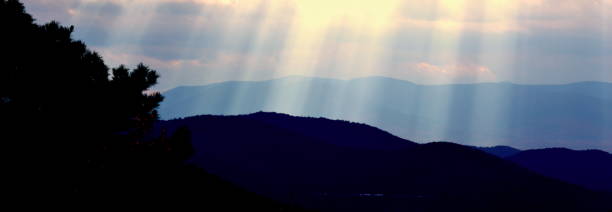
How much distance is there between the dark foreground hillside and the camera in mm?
79625

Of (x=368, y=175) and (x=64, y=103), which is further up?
(x=368, y=175)

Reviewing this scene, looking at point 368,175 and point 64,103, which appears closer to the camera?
point 64,103

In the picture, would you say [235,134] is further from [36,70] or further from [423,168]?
[36,70]

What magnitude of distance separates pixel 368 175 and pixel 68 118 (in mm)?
65249

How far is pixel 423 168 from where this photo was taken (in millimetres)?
94375

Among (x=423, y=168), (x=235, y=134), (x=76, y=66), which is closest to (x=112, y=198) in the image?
(x=76, y=66)

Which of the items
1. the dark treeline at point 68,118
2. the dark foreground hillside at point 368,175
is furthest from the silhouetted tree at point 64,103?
the dark foreground hillside at point 368,175

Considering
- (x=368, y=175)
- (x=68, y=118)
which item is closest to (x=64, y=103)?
(x=68, y=118)

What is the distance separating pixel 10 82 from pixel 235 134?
76862mm

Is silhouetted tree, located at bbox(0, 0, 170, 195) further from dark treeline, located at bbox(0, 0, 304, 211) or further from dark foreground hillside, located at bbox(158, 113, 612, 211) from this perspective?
dark foreground hillside, located at bbox(158, 113, 612, 211)

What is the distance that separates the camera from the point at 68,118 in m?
28.8

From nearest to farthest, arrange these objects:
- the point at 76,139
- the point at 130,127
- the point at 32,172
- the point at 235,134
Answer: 1. the point at 32,172
2. the point at 76,139
3. the point at 130,127
4. the point at 235,134

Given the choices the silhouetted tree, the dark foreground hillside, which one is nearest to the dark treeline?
the silhouetted tree

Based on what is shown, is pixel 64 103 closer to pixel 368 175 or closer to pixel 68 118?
pixel 68 118
